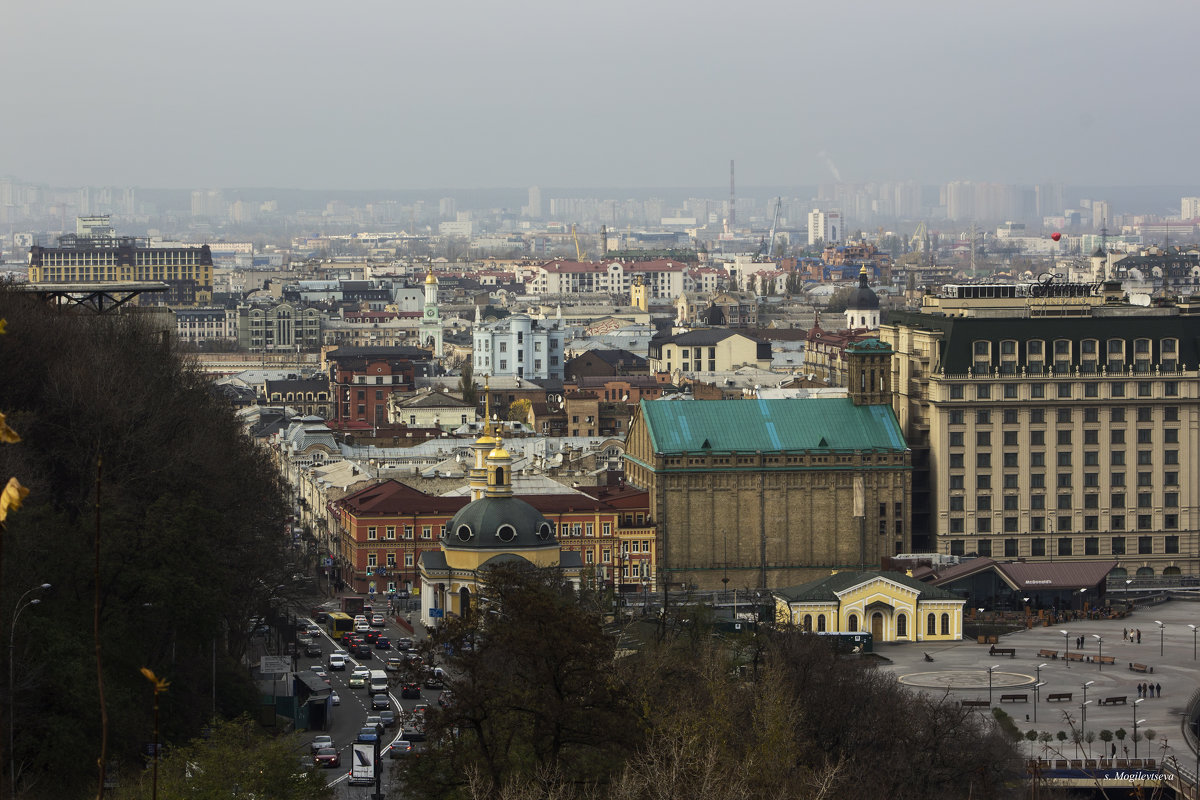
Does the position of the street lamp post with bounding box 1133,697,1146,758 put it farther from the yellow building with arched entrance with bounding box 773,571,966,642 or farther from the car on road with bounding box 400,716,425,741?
the car on road with bounding box 400,716,425,741

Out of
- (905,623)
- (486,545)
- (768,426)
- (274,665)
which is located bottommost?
(905,623)

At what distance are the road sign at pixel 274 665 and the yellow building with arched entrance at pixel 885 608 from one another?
21.3 metres

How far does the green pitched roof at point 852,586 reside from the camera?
291ft

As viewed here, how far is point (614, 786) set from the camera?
146 feet

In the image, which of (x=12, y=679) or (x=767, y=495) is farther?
(x=767, y=495)

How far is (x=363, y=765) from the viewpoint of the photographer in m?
57.6

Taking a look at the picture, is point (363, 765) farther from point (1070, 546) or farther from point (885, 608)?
point (1070, 546)

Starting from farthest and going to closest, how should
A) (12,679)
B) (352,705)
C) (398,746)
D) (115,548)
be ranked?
1. (352,705)
2. (398,746)
3. (115,548)
4. (12,679)

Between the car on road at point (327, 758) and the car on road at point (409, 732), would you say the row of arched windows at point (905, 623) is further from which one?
the car on road at point (327, 758)

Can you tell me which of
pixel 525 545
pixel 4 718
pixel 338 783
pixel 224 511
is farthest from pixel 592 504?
pixel 4 718

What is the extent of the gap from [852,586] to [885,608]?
1.51 metres

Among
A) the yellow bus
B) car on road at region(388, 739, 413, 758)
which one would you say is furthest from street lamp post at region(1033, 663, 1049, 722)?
the yellow bus

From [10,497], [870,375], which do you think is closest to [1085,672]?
[870,375]

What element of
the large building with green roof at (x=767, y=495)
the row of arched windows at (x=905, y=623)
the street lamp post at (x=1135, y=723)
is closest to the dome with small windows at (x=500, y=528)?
the large building with green roof at (x=767, y=495)
